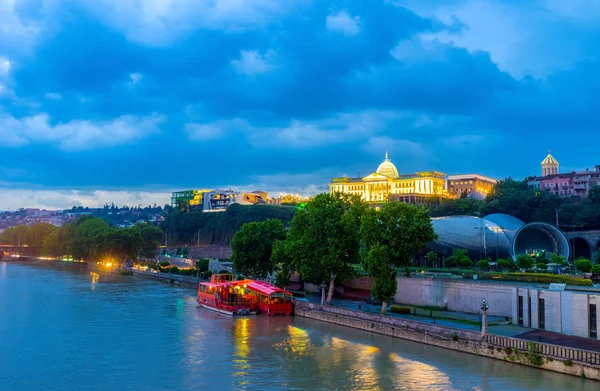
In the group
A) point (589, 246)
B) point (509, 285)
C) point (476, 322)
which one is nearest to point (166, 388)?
point (476, 322)

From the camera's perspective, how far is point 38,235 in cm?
18112

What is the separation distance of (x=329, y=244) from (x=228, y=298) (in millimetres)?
11164

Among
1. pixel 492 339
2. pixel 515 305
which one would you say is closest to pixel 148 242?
pixel 515 305

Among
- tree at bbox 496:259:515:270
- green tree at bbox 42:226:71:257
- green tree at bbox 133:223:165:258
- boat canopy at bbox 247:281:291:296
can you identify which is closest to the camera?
boat canopy at bbox 247:281:291:296

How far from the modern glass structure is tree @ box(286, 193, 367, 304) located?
3213 cm

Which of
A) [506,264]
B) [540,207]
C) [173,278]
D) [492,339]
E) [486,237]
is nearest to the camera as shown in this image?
[492,339]

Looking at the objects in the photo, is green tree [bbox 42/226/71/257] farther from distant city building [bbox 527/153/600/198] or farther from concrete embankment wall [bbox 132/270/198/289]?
distant city building [bbox 527/153/600/198]

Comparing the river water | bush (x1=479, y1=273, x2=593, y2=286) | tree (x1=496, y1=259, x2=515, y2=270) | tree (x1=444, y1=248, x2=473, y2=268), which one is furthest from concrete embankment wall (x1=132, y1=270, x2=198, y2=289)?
bush (x1=479, y1=273, x2=593, y2=286)

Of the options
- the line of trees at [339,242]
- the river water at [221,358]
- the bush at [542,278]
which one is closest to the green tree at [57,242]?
the line of trees at [339,242]

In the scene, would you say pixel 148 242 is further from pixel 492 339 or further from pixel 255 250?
pixel 492 339

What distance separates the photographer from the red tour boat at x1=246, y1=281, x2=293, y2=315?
163 ft

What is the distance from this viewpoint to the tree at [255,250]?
6444cm

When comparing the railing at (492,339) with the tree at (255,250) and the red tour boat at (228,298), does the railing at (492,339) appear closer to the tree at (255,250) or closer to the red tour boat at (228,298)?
the red tour boat at (228,298)

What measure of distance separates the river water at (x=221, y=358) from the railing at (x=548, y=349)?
100 centimetres
